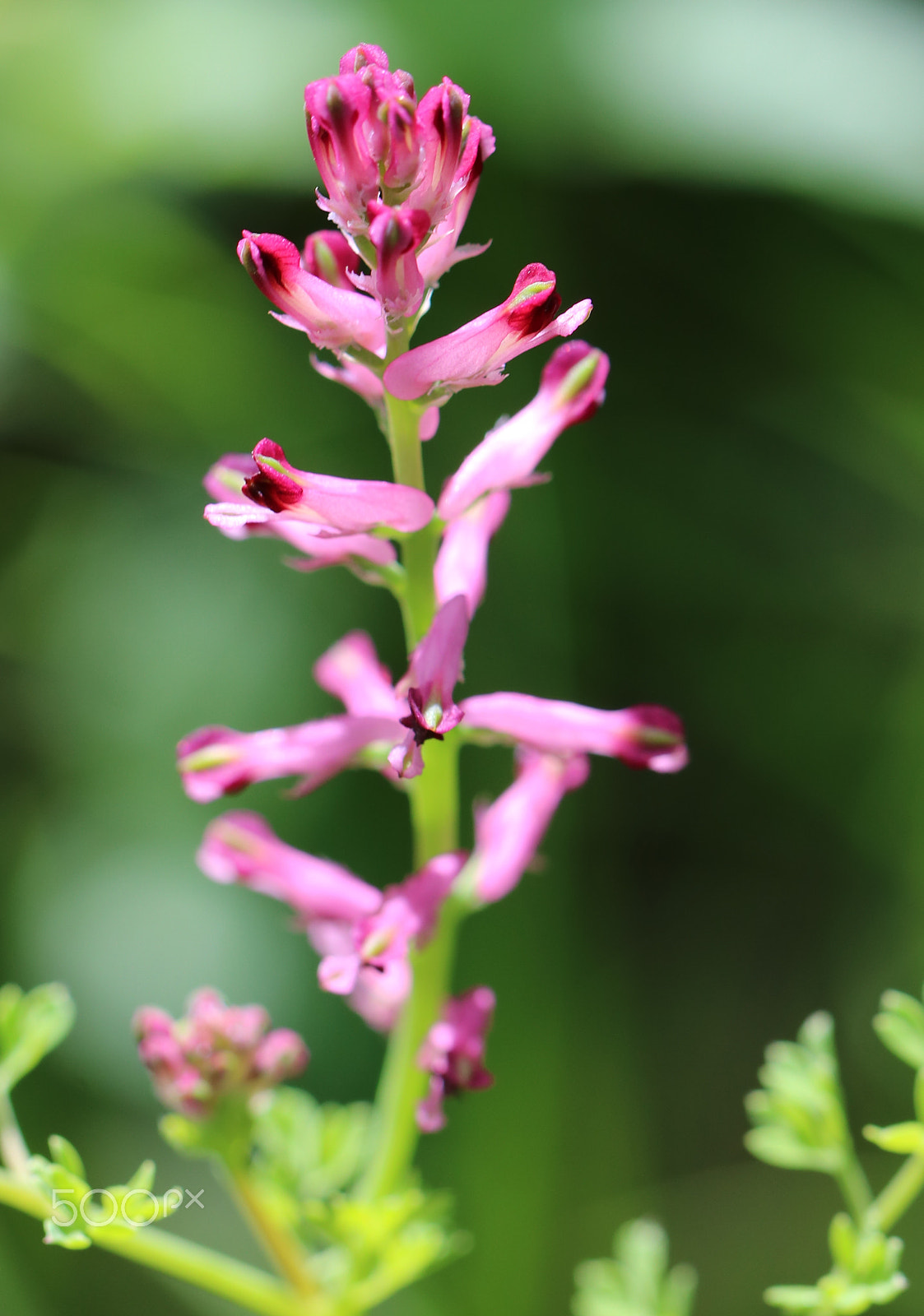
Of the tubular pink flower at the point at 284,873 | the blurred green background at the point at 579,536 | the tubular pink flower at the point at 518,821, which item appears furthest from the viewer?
the blurred green background at the point at 579,536

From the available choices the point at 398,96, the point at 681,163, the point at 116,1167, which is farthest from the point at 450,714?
the point at 681,163

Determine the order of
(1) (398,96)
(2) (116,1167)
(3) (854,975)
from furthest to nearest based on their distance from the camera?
1. (3) (854,975)
2. (2) (116,1167)
3. (1) (398,96)

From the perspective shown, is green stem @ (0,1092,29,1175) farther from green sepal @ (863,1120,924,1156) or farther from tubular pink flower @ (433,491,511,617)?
green sepal @ (863,1120,924,1156)

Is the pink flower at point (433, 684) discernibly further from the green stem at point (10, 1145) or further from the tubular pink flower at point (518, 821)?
the green stem at point (10, 1145)

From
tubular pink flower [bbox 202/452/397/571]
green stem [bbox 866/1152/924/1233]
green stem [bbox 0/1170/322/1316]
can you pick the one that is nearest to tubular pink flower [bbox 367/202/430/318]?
tubular pink flower [bbox 202/452/397/571]

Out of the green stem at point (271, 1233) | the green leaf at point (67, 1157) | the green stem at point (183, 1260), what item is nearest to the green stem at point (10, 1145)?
the green stem at point (183, 1260)

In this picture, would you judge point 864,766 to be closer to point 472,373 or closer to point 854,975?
point 854,975

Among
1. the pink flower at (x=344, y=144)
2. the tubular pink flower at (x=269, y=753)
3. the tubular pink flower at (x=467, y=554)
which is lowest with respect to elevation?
the tubular pink flower at (x=269, y=753)
